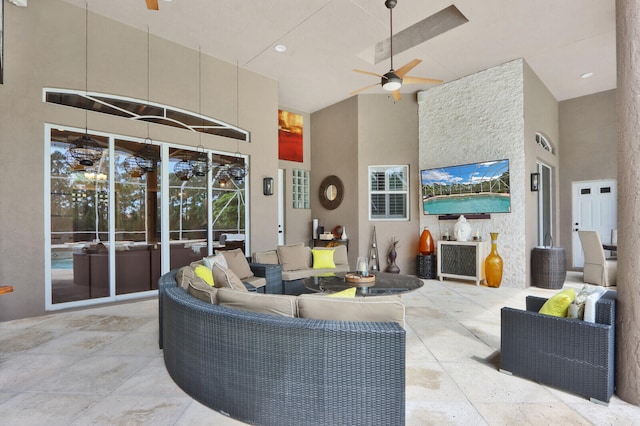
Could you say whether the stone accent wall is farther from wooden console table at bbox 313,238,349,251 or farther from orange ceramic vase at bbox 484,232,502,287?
wooden console table at bbox 313,238,349,251

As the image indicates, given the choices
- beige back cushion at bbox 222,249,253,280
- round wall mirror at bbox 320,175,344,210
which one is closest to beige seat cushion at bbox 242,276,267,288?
beige back cushion at bbox 222,249,253,280

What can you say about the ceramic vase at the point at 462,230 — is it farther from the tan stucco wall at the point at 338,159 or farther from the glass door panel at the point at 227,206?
the glass door panel at the point at 227,206

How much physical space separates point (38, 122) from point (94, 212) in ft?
4.14

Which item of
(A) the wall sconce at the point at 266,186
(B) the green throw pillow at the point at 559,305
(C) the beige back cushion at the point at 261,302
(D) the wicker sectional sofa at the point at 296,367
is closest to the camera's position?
(D) the wicker sectional sofa at the point at 296,367

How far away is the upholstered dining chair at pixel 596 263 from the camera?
17.9ft

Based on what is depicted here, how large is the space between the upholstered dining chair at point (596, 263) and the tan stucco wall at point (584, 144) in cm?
183

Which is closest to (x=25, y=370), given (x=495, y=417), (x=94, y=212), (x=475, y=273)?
(x=94, y=212)

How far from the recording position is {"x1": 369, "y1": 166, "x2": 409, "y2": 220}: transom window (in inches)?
283

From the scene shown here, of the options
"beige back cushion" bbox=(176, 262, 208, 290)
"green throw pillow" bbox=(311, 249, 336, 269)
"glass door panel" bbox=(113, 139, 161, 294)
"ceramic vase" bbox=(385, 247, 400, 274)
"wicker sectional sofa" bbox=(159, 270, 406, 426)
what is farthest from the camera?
"ceramic vase" bbox=(385, 247, 400, 274)

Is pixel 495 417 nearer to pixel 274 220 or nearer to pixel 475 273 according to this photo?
pixel 475 273

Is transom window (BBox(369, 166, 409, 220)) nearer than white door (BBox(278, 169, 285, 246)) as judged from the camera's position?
Yes

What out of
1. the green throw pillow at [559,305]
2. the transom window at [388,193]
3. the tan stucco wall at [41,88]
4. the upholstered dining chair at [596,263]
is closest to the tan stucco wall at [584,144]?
the upholstered dining chair at [596,263]

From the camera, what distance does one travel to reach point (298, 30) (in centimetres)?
479

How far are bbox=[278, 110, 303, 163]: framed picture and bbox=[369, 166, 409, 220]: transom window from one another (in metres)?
1.96
